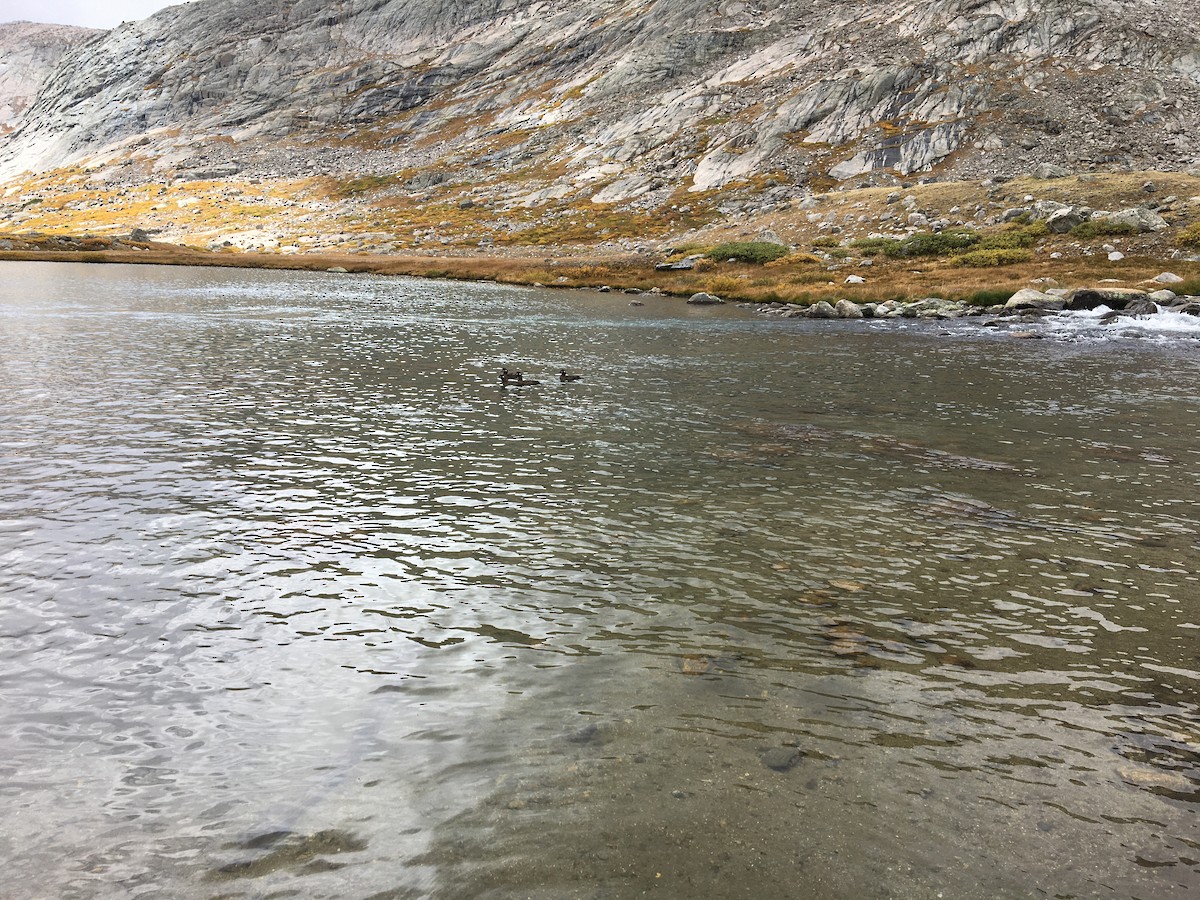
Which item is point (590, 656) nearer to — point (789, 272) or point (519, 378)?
point (519, 378)

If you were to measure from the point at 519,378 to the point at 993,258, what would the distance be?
184 feet

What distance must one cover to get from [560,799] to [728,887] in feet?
5.29

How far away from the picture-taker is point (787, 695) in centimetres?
784

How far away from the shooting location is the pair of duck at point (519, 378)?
84.8ft

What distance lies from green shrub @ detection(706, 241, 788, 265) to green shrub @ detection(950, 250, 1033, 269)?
60.1 feet

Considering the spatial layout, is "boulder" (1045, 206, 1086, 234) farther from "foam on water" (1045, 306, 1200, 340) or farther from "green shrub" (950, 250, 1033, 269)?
A: "foam on water" (1045, 306, 1200, 340)

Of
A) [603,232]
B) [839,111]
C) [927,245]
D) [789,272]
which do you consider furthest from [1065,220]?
[839,111]

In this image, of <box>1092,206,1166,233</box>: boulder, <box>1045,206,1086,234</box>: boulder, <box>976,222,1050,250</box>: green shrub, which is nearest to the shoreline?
<box>976,222,1050,250</box>: green shrub

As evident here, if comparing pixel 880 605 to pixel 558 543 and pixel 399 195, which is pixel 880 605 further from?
pixel 399 195

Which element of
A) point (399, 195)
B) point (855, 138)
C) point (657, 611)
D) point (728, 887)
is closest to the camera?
point (728, 887)

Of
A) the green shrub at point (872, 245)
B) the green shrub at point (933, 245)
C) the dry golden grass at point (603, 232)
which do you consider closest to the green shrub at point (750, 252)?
the dry golden grass at point (603, 232)

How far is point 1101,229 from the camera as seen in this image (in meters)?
64.2

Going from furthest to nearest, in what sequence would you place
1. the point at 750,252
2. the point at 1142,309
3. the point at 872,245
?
the point at 750,252 → the point at 872,245 → the point at 1142,309

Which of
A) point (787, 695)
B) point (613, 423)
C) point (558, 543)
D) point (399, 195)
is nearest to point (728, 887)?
point (787, 695)
